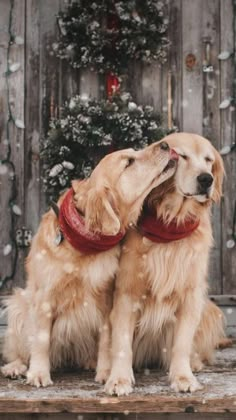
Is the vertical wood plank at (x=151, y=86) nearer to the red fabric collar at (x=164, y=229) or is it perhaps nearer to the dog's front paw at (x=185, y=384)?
the red fabric collar at (x=164, y=229)

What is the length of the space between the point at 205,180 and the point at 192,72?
2556 millimetres

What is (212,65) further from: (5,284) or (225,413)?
(225,413)

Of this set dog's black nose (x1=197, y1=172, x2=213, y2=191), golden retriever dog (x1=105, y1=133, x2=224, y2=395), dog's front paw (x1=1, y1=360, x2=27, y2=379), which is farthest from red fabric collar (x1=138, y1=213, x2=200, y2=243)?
dog's front paw (x1=1, y1=360, x2=27, y2=379)

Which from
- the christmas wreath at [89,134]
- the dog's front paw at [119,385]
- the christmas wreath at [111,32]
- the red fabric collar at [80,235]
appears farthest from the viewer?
the christmas wreath at [111,32]

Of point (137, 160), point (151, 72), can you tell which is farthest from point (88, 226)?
point (151, 72)

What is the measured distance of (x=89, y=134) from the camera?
19.2 ft

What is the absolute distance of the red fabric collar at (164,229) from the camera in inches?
157

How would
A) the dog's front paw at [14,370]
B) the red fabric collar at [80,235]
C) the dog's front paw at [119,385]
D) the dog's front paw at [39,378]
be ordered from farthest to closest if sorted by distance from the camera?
the dog's front paw at [14,370] → the dog's front paw at [39,378] → the red fabric collar at [80,235] → the dog's front paw at [119,385]

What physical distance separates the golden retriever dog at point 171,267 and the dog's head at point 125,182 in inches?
3.3

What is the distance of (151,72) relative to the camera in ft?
20.5

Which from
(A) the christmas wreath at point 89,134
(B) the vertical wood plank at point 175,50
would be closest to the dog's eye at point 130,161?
(A) the christmas wreath at point 89,134

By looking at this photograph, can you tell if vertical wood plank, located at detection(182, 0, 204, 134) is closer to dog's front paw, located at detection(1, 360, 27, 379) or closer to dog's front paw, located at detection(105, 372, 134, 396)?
dog's front paw, located at detection(1, 360, 27, 379)

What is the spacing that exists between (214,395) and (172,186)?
1.01 m

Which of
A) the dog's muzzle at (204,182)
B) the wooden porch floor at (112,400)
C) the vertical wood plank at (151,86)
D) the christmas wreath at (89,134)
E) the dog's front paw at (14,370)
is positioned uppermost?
the vertical wood plank at (151,86)
